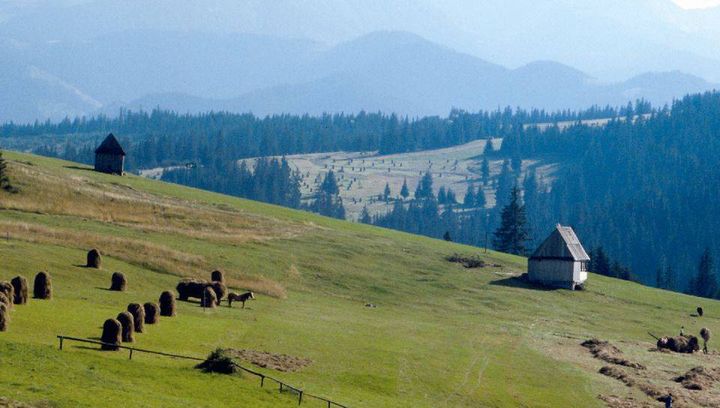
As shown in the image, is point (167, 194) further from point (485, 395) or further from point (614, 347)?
point (485, 395)

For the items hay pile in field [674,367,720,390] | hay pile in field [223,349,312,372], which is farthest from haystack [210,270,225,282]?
hay pile in field [674,367,720,390]

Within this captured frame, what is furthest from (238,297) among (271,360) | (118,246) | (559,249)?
(559,249)

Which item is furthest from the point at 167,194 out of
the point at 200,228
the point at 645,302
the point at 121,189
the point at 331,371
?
the point at 331,371

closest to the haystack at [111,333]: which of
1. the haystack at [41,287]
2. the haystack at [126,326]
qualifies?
the haystack at [126,326]

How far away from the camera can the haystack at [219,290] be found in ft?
229

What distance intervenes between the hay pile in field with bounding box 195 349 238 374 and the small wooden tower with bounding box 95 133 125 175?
83.2 meters

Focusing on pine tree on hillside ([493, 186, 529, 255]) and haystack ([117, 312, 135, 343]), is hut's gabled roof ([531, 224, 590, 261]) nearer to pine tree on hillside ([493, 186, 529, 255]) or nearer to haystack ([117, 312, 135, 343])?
pine tree on hillside ([493, 186, 529, 255])

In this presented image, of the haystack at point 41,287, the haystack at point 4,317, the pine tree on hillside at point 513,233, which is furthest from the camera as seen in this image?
the pine tree on hillside at point 513,233

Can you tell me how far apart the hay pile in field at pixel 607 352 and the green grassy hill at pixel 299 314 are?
34.1 inches

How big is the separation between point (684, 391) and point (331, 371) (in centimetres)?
2251

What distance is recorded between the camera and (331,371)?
2096 inches

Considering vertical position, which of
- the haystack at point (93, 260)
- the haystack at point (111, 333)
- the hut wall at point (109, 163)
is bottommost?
the haystack at point (111, 333)

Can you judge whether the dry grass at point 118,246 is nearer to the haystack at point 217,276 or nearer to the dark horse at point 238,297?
the haystack at point 217,276

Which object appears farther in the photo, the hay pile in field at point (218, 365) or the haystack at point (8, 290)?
the haystack at point (8, 290)
